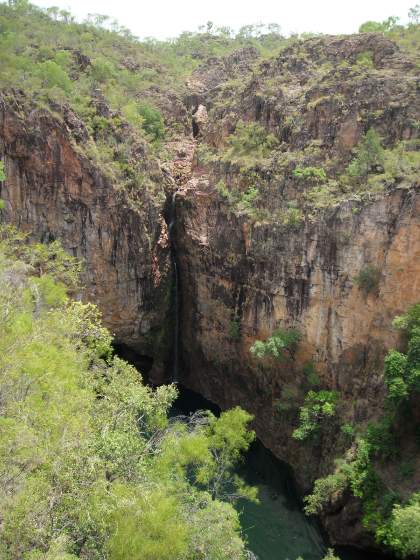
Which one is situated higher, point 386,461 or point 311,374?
point 311,374

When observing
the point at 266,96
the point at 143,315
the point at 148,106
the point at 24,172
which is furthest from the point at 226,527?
the point at 148,106

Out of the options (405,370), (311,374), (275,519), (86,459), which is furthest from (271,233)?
(86,459)

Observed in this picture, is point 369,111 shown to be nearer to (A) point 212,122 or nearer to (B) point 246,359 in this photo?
(A) point 212,122

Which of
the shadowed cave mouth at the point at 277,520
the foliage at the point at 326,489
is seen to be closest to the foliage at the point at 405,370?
the foliage at the point at 326,489

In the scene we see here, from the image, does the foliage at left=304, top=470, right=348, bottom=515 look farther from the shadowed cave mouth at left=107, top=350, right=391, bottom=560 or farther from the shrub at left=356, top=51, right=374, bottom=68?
the shrub at left=356, top=51, right=374, bottom=68

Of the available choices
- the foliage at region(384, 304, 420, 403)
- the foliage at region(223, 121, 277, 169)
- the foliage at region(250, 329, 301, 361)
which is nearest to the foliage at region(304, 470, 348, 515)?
the foliage at region(384, 304, 420, 403)

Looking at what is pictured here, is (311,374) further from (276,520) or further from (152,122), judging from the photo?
(152,122)
